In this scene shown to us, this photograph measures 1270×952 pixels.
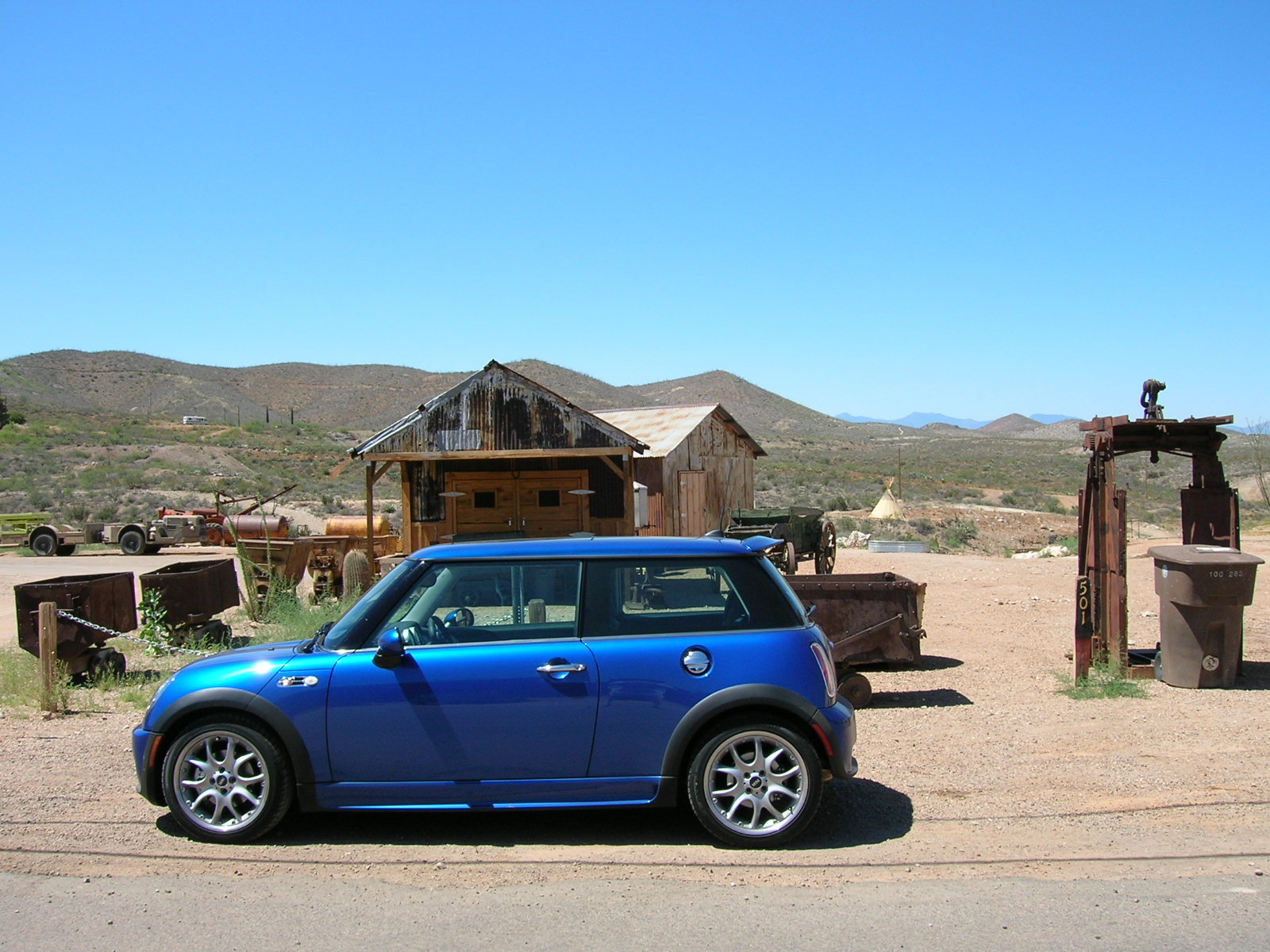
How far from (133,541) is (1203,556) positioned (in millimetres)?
27214

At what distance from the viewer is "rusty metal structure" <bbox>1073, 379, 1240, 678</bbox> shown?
31.5 feet

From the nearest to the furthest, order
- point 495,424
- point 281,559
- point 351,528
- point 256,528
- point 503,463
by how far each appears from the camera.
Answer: point 281,559
point 495,424
point 503,463
point 351,528
point 256,528

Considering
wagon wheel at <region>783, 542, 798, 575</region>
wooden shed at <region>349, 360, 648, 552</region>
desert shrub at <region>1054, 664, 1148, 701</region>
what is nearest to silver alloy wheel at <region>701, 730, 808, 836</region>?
desert shrub at <region>1054, 664, 1148, 701</region>

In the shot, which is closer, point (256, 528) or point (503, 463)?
point (503, 463)

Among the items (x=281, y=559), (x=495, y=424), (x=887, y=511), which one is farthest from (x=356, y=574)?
(x=887, y=511)

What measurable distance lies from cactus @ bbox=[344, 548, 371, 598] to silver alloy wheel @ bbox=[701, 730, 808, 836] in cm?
1150

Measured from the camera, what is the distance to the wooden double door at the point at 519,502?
18969mm

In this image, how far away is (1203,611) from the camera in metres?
8.99

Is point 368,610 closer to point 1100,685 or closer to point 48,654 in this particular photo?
point 48,654

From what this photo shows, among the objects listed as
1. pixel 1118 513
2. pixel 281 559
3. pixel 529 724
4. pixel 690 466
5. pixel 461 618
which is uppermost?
pixel 690 466

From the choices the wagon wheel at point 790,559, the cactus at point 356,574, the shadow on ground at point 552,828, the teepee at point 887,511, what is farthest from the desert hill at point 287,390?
the shadow on ground at point 552,828

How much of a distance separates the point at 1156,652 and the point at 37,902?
361 inches

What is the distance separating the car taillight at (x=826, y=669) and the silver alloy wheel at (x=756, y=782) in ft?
1.15

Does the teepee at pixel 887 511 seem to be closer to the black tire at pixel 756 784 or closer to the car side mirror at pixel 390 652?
the black tire at pixel 756 784
